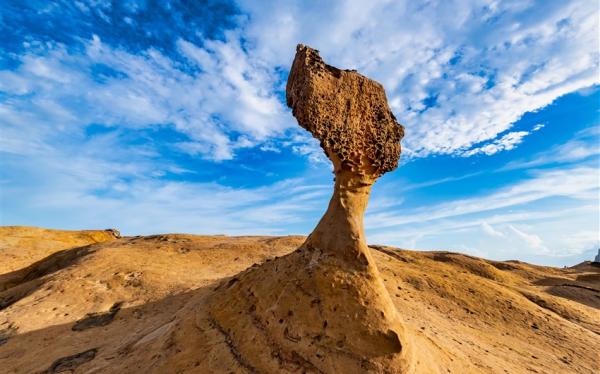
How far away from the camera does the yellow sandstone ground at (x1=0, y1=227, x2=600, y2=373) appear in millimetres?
5703

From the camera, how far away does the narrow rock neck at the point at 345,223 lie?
17.3 ft

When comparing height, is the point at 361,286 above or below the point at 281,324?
above

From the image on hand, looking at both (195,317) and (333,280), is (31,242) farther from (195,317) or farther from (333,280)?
(333,280)

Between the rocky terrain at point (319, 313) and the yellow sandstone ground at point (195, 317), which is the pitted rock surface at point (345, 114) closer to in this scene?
the rocky terrain at point (319, 313)

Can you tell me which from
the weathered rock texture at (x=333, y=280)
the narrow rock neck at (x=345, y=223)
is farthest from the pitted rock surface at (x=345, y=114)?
the narrow rock neck at (x=345, y=223)

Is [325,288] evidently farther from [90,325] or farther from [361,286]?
[90,325]

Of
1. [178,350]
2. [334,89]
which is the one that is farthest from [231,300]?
[334,89]

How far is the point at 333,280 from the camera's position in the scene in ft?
16.4

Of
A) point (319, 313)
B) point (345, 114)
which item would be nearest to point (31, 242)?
point (319, 313)

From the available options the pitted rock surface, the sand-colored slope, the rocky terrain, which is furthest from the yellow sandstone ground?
the sand-colored slope

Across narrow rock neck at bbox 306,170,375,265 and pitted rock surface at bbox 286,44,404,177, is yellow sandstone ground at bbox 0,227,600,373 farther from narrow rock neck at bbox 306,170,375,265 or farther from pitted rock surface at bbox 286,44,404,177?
pitted rock surface at bbox 286,44,404,177

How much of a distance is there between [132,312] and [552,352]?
10.2 metres

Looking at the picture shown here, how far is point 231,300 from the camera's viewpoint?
19.6ft

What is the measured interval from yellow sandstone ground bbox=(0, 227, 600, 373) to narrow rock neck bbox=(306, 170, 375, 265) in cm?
112
